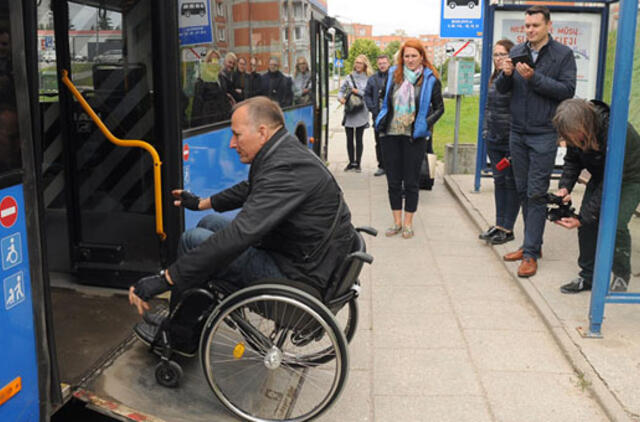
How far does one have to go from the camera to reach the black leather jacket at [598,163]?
4022 mm

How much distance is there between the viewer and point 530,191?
17.7 feet

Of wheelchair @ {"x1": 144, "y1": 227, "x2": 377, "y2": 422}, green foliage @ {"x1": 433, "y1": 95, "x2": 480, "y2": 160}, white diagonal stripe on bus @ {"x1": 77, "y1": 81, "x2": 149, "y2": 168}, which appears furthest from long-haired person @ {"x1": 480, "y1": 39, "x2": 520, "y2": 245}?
green foliage @ {"x1": 433, "y1": 95, "x2": 480, "y2": 160}

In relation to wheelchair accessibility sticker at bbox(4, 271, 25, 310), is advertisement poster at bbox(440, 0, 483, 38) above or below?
above

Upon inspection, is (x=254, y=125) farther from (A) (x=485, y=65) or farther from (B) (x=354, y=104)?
(B) (x=354, y=104)

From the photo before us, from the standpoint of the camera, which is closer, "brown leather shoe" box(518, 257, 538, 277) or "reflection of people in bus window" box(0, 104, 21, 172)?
"reflection of people in bus window" box(0, 104, 21, 172)

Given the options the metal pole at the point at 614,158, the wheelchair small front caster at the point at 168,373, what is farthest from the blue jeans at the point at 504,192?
the wheelchair small front caster at the point at 168,373

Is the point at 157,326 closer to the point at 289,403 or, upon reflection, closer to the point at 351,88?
the point at 289,403

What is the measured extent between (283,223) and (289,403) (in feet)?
3.13

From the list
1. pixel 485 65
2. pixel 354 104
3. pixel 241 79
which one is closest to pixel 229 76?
pixel 241 79

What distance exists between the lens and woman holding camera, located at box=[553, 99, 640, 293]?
410 centimetres

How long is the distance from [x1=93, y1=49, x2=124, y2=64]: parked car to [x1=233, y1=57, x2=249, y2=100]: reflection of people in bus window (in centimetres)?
117

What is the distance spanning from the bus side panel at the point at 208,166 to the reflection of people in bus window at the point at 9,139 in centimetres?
204

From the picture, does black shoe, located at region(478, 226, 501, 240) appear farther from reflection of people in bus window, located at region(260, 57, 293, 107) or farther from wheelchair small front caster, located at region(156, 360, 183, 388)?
wheelchair small front caster, located at region(156, 360, 183, 388)

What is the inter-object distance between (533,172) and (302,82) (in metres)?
4.00
